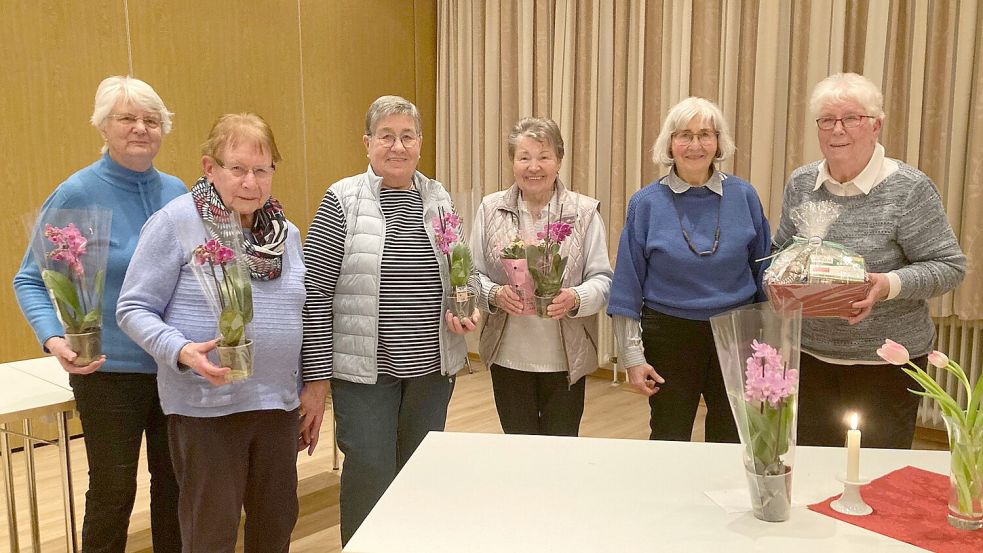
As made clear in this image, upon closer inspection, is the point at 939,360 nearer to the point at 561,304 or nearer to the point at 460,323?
the point at 561,304

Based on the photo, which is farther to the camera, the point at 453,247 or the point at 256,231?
the point at 453,247

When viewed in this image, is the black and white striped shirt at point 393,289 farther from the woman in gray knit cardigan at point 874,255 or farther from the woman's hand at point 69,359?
the woman in gray knit cardigan at point 874,255

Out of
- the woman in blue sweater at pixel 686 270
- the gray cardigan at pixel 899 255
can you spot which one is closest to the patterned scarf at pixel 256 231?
the woman in blue sweater at pixel 686 270

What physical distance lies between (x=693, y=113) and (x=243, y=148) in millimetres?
1401

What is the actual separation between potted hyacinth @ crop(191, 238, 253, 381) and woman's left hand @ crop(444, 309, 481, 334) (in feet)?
2.15

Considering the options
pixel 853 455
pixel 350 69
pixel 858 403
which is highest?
pixel 350 69

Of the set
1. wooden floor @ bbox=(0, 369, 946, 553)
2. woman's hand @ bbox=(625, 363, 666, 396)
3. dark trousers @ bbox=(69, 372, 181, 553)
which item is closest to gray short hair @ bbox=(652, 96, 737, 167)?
woman's hand @ bbox=(625, 363, 666, 396)

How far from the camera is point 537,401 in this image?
257 cm

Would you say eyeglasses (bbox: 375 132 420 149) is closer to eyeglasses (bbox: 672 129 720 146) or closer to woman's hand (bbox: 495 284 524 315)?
woman's hand (bbox: 495 284 524 315)

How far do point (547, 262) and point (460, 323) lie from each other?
12.8 inches

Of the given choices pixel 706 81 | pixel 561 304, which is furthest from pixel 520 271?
pixel 706 81

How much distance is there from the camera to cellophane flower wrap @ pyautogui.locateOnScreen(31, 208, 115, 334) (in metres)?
2.00

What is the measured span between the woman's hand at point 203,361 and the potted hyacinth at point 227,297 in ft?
0.06

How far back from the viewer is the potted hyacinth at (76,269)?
2.00 metres
